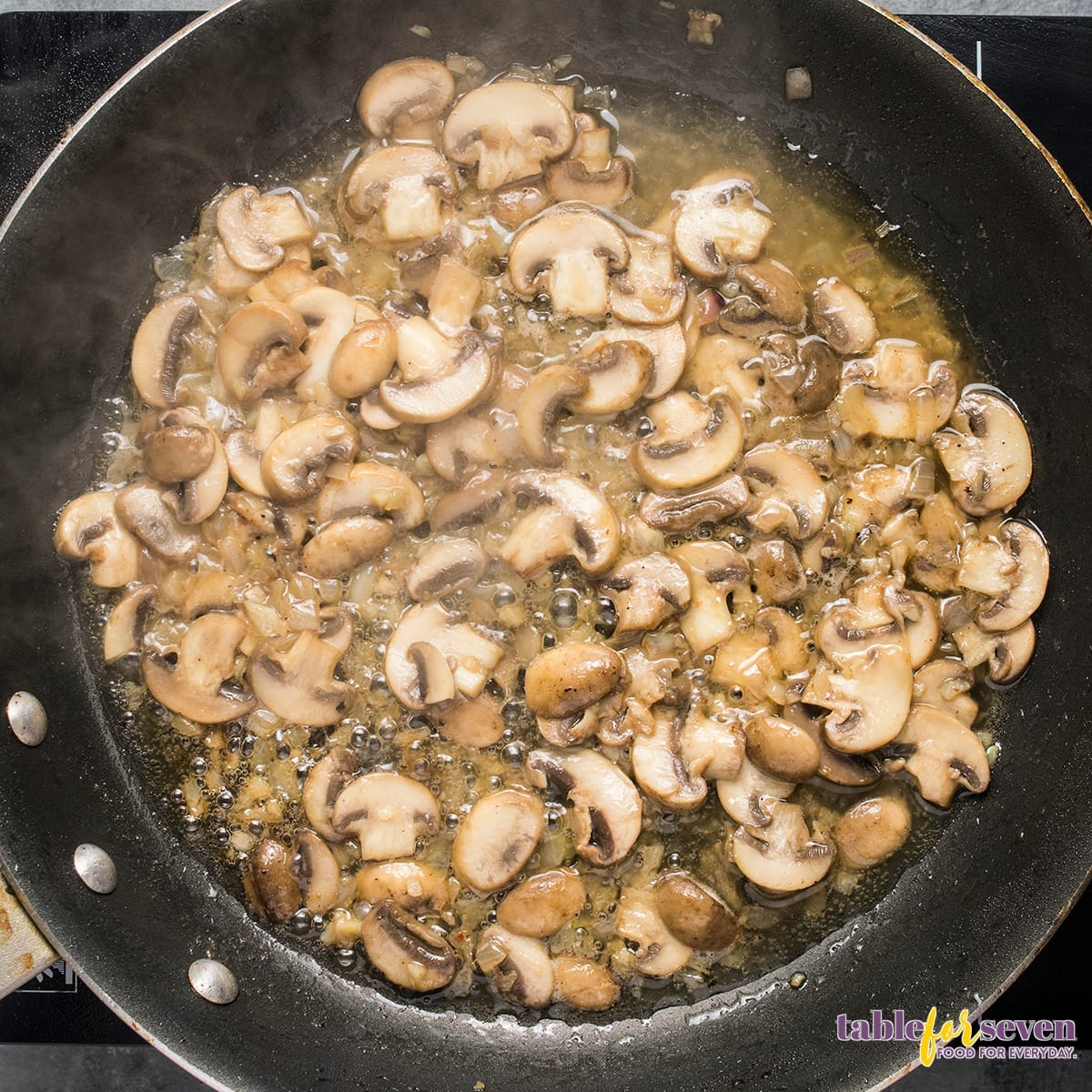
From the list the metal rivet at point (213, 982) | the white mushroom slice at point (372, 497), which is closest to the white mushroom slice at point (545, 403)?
the white mushroom slice at point (372, 497)

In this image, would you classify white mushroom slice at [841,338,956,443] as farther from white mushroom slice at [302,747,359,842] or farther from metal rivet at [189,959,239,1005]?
metal rivet at [189,959,239,1005]

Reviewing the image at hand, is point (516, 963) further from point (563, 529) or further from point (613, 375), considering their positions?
point (613, 375)

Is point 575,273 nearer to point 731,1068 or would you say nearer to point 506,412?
point 506,412

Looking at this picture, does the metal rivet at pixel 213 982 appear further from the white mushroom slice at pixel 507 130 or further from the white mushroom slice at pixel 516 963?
the white mushroom slice at pixel 507 130

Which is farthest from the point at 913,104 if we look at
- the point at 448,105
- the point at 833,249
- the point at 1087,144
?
the point at 448,105

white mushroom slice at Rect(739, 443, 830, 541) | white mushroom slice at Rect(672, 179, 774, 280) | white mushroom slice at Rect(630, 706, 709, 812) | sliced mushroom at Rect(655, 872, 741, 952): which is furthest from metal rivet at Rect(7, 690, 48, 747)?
white mushroom slice at Rect(672, 179, 774, 280)

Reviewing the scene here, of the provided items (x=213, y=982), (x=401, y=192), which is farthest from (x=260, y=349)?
(x=213, y=982)
